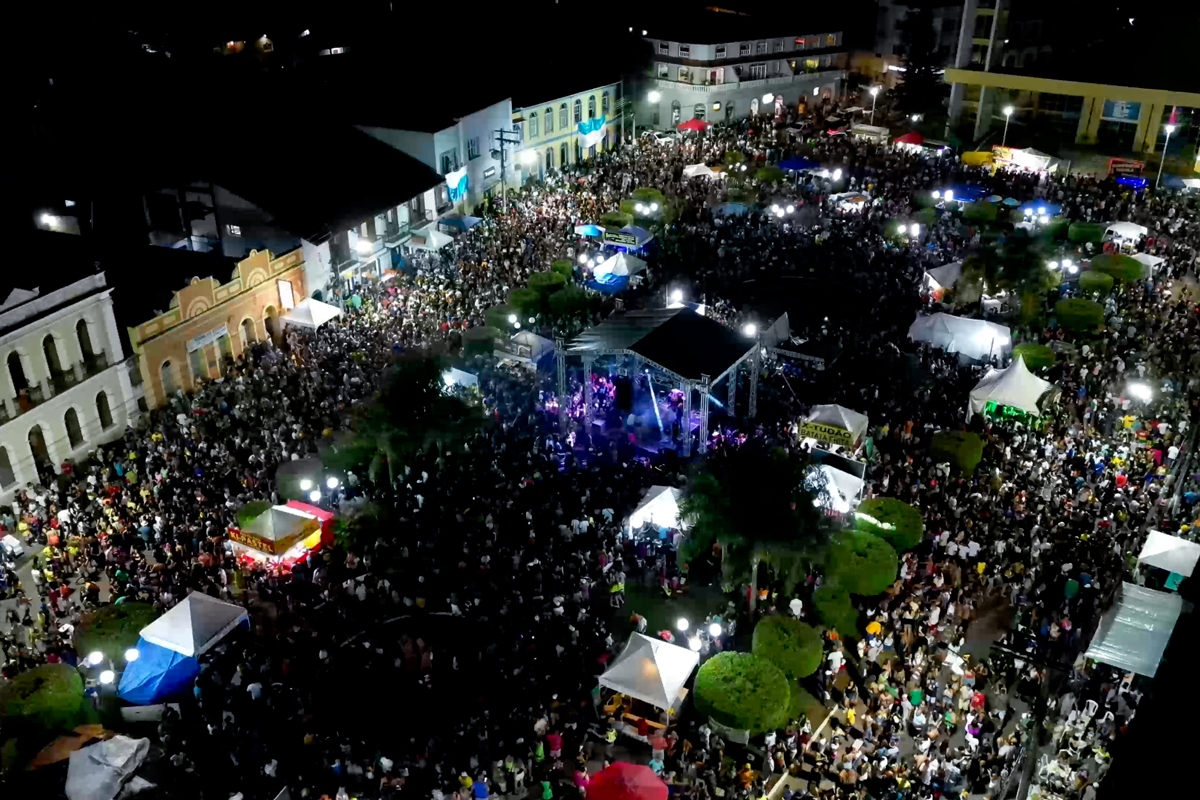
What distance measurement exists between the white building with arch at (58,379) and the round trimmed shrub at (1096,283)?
30.3 meters

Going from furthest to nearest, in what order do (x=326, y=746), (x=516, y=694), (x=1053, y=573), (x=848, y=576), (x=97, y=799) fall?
(x=1053, y=573)
(x=848, y=576)
(x=516, y=694)
(x=326, y=746)
(x=97, y=799)

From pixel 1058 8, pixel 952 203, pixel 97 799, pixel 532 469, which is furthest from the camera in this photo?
pixel 1058 8

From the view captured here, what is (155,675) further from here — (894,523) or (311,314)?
(311,314)

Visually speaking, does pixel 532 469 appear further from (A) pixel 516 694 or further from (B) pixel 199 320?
(B) pixel 199 320

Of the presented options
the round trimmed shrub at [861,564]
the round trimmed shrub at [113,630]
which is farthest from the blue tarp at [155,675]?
the round trimmed shrub at [861,564]

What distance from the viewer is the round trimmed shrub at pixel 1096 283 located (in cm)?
3238

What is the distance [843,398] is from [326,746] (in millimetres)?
17293

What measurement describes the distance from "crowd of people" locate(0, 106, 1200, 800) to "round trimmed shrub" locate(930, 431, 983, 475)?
291 millimetres

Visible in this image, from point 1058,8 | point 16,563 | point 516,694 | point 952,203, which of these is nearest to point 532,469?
point 516,694

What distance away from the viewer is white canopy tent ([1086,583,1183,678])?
16766mm

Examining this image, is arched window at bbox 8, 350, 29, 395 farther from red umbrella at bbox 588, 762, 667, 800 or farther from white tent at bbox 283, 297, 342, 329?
red umbrella at bbox 588, 762, 667, 800

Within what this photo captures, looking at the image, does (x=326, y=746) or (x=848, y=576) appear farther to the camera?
(x=848, y=576)

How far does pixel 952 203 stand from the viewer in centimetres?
4378

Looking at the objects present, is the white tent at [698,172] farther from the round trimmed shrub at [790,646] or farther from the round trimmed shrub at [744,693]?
the round trimmed shrub at [744,693]
